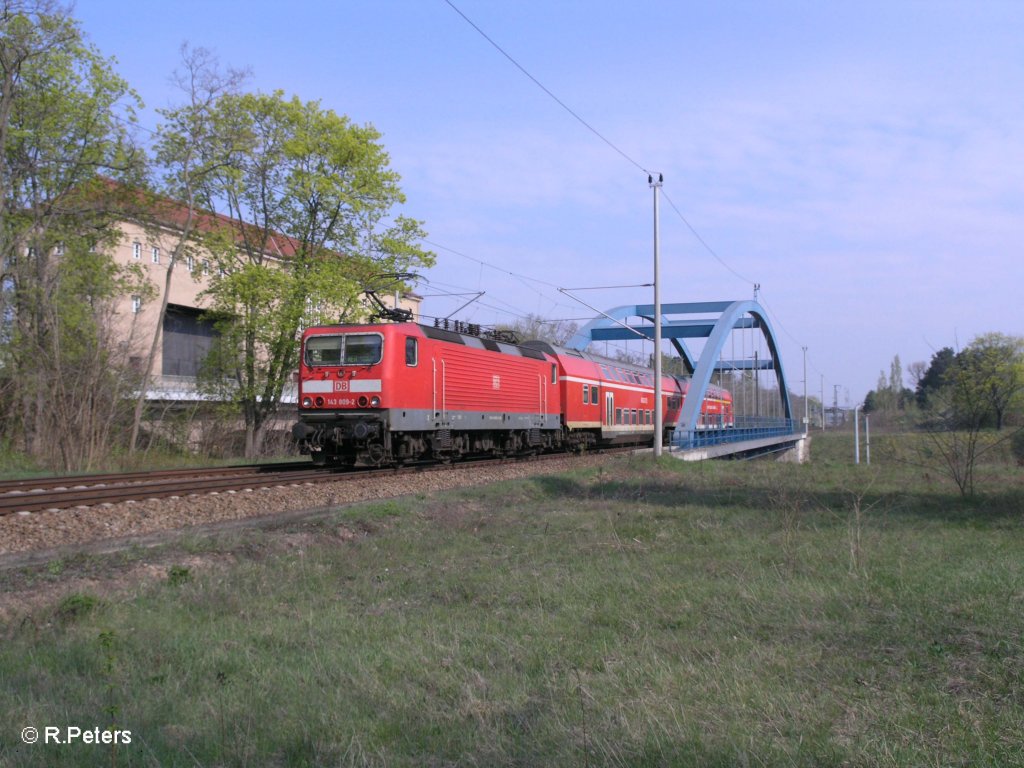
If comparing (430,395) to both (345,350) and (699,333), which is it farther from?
(699,333)

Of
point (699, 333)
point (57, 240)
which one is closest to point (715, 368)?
point (699, 333)

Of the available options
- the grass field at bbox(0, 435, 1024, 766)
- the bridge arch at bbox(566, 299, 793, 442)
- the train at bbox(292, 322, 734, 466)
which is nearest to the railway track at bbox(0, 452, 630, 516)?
the train at bbox(292, 322, 734, 466)

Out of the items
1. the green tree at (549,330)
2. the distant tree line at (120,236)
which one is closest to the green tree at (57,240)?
the distant tree line at (120,236)

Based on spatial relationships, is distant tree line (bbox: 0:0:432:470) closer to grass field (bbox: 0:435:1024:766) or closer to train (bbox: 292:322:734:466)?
train (bbox: 292:322:734:466)

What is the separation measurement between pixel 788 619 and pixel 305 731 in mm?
3872

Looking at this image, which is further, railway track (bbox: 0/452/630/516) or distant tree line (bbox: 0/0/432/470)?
distant tree line (bbox: 0/0/432/470)

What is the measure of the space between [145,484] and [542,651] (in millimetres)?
11631

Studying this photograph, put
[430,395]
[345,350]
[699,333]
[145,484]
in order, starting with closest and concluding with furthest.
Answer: [145,484]
[345,350]
[430,395]
[699,333]

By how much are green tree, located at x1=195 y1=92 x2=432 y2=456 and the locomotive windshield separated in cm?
822

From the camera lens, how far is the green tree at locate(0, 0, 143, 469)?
826 inches

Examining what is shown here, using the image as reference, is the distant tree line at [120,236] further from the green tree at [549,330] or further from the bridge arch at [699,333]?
the green tree at [549,330]

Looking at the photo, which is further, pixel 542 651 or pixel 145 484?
pixel 145 484

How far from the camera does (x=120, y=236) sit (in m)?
25.7

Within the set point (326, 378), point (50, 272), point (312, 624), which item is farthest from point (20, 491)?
point (50, 272)
